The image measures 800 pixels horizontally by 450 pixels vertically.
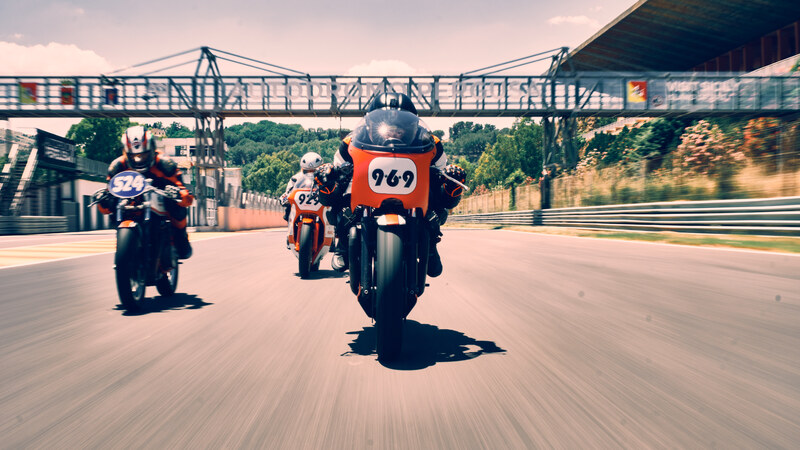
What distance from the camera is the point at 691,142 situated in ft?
57.8

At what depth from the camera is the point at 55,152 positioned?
35344 millimetres

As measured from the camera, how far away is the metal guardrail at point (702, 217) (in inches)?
440

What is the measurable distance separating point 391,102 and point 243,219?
35060 millimetres

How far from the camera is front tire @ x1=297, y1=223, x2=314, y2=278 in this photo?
809 centimetres

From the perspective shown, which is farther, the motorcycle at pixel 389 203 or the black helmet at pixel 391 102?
the black helmet at pixel 391 102

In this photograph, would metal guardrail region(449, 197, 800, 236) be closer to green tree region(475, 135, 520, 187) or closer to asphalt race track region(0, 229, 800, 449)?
asphalt race track region(0, 229, 800, 449)

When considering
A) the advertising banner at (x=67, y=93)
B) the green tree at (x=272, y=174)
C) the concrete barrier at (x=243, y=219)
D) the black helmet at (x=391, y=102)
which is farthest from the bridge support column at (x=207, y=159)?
the green tree at (x=272, y=174)

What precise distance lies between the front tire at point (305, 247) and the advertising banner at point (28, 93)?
30.6 m

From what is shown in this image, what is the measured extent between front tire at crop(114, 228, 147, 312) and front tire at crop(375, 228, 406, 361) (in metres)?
2.59

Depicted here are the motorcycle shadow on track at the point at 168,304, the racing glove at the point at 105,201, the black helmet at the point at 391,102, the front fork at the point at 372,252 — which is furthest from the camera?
the motorcycle shadow on track at the point at 168,304

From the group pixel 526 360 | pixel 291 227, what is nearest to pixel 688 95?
pixel 291 227

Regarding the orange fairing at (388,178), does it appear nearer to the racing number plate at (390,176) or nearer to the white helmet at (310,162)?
the racing number plate at (390,176)

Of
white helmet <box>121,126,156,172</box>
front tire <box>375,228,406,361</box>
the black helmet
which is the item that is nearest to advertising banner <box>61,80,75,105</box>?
white helmet <box>121,126,156,172</box>

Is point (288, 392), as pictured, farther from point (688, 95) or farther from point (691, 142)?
point (688, 95)
